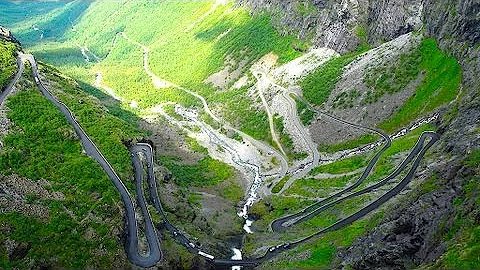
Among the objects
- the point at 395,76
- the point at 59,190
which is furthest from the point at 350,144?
the point at 59,190

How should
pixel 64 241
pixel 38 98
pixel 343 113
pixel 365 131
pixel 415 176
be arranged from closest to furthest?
pixel 64 241, pixel 415 176, pixel 38 98, pixel 365 131, pixel 343 113

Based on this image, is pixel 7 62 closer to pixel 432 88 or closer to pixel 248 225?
pixel 248 225

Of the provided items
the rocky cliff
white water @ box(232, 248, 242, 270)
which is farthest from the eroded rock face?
white water @ box(232, 248, 242, 270)

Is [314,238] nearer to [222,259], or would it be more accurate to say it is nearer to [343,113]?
[222,259]

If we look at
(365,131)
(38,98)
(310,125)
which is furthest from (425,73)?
(38,98)

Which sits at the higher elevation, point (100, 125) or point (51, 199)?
point (51, 199)

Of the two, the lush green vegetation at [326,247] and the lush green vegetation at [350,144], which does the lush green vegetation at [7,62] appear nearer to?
the lush green vegetation at [326,247]
